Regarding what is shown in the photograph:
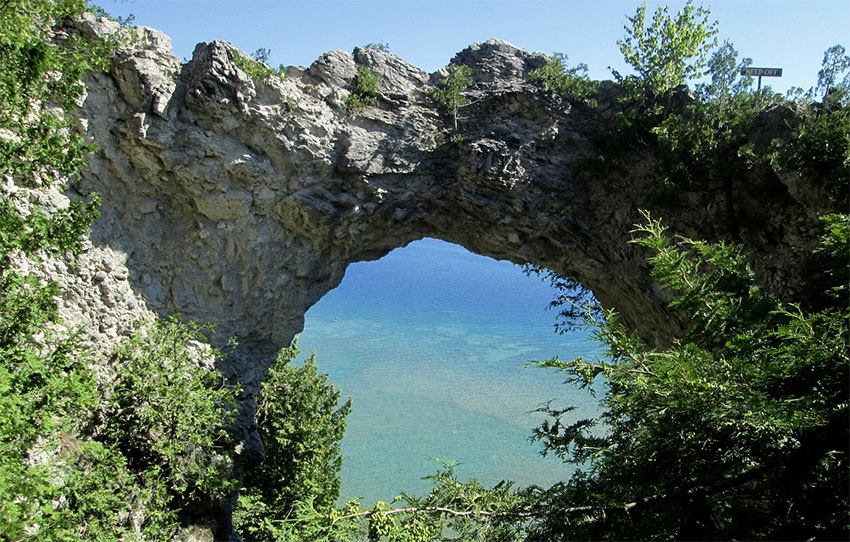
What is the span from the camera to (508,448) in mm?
18609

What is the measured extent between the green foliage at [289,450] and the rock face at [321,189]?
1.80m

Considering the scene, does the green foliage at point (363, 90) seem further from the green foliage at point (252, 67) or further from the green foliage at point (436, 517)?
the green foliage at point (436, 517)

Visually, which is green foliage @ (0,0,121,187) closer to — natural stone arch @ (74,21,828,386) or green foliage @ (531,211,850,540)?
natural stone arch @ (74,21,828,386)

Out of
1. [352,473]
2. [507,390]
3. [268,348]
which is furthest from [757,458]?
[507,390]

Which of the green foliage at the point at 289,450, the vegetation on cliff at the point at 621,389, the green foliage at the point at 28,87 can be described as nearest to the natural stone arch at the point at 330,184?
the vegetation on cliff at the point at 621,389

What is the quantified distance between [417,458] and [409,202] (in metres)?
10.6

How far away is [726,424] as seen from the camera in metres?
3.62

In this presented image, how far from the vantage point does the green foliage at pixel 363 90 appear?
32.9 feet

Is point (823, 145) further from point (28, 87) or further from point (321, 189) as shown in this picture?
point (28, 87)

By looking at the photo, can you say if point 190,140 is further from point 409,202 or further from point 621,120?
point 621,120

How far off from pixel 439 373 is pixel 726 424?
21.3m

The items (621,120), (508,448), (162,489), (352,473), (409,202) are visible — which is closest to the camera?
(162,489)

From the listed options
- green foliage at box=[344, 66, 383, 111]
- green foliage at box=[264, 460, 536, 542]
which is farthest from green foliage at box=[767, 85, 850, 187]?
green foliage at box=[344, 66, 383, 111]

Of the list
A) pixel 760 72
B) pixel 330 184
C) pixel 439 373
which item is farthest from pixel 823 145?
pixel 439 373
